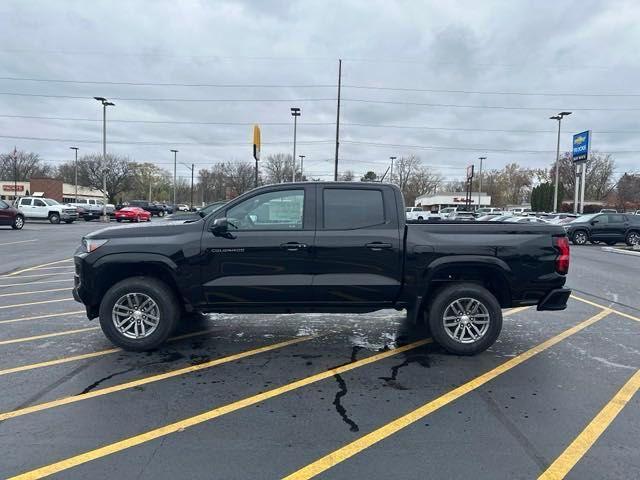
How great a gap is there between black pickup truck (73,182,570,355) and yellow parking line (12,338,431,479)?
835 mm

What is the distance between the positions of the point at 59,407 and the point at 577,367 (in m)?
5.01

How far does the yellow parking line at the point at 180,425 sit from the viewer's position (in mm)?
3098

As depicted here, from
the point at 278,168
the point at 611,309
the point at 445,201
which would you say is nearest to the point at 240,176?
the point at 278,168

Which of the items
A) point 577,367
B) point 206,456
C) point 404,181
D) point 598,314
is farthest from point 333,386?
point 404,181

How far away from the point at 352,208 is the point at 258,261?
1225mm

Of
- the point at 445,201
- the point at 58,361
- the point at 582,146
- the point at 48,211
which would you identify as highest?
the point at 582,146

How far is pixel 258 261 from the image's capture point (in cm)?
529

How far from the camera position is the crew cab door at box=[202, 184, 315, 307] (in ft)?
17.4

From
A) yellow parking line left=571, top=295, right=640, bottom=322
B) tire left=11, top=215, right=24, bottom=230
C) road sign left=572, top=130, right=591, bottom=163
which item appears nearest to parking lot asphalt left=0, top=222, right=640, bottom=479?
yellow parking line left=571, top=295, right=640, bottom=322

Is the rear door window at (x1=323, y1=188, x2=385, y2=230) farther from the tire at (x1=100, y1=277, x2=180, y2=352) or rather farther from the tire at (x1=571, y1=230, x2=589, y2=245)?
the tire at (x1=571, y1=230, x2=589, y2=245)

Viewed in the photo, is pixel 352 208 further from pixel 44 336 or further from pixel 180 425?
pixel 44 336

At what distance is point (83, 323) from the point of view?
21.9ft

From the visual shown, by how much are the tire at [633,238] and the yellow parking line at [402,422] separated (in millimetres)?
21576

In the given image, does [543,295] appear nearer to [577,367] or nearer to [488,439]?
[577,367]
